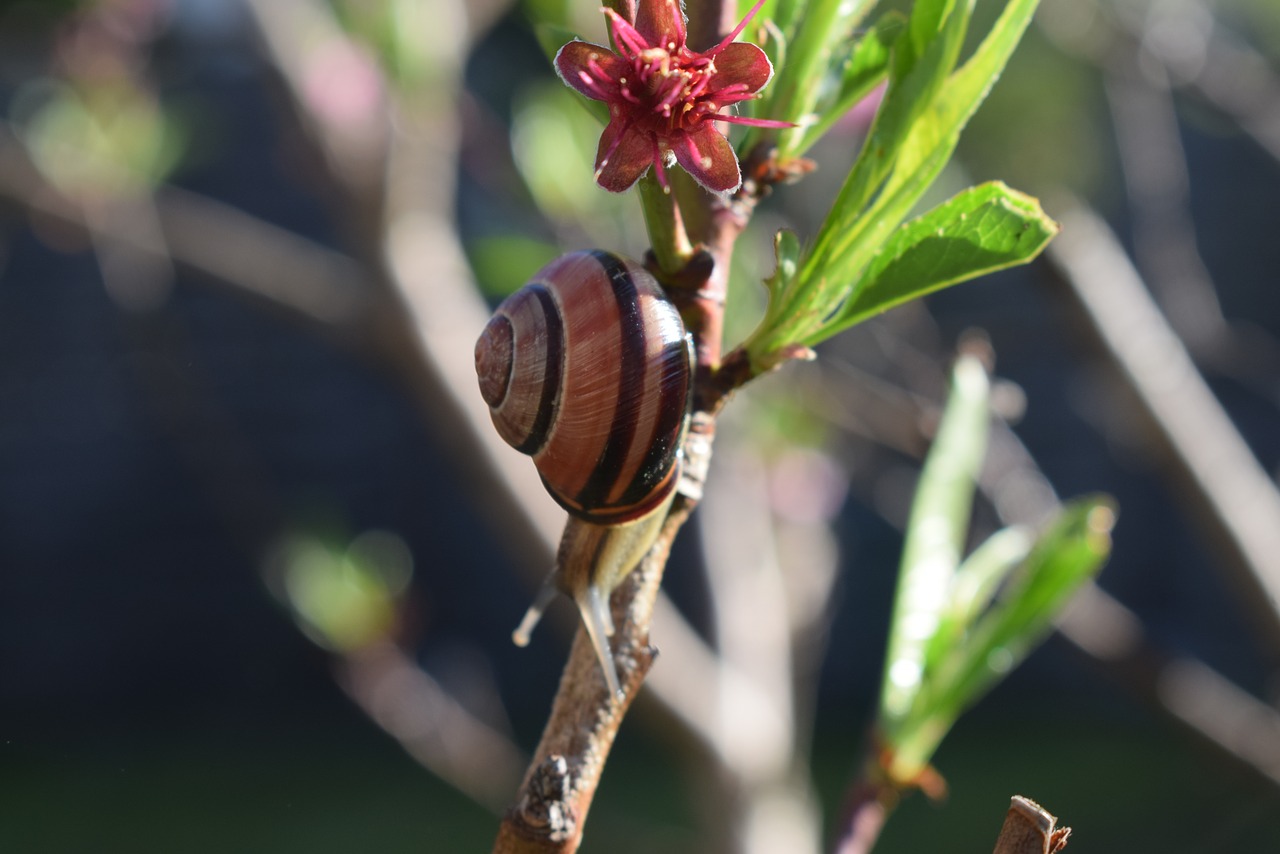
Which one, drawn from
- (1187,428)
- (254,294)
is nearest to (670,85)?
(1187,428)

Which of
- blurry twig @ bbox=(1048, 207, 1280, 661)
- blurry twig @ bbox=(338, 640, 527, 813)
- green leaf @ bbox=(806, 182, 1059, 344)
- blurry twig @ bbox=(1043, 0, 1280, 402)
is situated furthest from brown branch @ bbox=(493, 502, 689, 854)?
blurry twig @ bbox=(338, 640, 527, 813)

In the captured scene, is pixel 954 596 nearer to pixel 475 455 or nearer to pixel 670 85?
pixel 670 85

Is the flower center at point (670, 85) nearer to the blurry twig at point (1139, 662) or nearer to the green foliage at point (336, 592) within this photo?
the blurry twig at point (1139, 662)

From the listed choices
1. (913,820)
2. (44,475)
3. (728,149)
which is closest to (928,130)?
(728,149)

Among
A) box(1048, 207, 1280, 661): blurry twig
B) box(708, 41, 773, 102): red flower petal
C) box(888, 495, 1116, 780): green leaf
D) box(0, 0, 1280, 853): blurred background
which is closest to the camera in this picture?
box(708, 41, 773, 102): red flower petal

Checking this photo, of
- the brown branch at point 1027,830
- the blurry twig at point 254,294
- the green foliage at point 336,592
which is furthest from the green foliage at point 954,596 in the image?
the green foliage at point 336,592

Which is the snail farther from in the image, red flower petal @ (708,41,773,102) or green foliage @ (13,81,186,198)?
green foliage @ (13,81,186,198)
